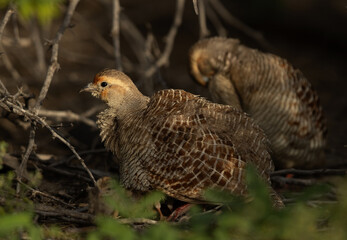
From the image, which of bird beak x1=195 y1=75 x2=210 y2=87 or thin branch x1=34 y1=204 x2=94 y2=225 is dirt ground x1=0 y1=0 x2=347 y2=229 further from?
thin branch x1=34 y1=204 x2=94 y2=225

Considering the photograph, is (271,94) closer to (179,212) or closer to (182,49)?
(179,212)

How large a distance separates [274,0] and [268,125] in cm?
581

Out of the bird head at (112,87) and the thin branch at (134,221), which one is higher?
the bird head at (112,87)

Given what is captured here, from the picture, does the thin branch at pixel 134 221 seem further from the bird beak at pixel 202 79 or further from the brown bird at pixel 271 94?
the bird beak at pixel 202 79

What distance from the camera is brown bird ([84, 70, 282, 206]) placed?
4906 millimetres

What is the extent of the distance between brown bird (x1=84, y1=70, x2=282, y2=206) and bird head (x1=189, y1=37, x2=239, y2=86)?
1720mm

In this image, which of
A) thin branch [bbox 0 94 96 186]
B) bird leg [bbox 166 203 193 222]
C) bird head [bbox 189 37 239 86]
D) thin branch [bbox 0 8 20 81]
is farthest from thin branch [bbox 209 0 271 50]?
thin branch [bbox 0 94 96 186]

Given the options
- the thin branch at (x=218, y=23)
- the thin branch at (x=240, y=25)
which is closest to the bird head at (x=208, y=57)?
the thin branch at (x=218, y=23)

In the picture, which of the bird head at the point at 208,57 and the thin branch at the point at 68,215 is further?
the bird head at the point at 208,57

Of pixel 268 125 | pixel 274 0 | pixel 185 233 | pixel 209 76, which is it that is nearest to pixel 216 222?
pixel 185 233

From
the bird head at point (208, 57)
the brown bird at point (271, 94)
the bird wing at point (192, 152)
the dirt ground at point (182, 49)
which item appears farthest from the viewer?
the dirt ground at point (182, 49)

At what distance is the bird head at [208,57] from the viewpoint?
281 inches

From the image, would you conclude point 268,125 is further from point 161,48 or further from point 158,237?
point 161,48

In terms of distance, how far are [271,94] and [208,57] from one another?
3.23 feet
